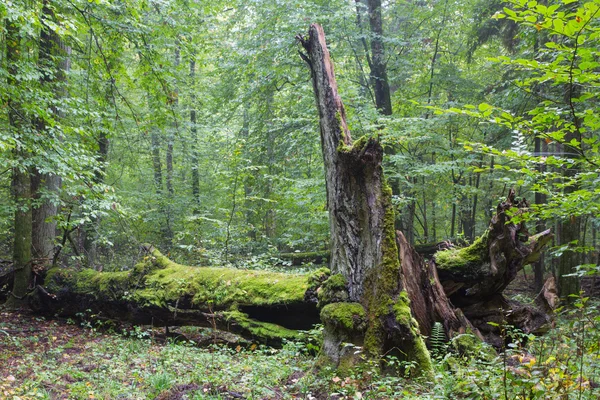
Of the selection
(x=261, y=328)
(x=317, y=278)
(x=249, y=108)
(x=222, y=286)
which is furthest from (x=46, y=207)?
(x=317, y=278)

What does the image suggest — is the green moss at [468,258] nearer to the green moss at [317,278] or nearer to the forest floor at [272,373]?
the forest floor at [272,373]

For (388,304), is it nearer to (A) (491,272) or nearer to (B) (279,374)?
(B) (279,374)

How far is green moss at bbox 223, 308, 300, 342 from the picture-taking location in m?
6.42

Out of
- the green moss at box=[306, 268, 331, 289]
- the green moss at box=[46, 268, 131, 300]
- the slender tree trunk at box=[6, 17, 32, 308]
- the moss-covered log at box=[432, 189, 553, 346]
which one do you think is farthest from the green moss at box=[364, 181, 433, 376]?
the slender tree trunk at box=[6, 17, 32, 308]

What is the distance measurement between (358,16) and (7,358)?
11858 millimetres

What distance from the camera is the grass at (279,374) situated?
9.58ft

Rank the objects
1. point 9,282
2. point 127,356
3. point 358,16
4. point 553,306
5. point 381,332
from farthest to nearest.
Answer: point 358,16, point 9,282, point 553,306, point 127,356, point 381,332

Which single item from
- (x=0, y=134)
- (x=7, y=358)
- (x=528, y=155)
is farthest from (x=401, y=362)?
(x=0, y=134)

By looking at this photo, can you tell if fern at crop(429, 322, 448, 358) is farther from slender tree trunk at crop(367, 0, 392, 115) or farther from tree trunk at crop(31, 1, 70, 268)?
tree trunk at crop(31, 1, 70, 268)

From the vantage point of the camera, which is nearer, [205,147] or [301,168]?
[301,168]

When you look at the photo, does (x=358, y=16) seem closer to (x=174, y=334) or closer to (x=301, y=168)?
(x=301, y=168)

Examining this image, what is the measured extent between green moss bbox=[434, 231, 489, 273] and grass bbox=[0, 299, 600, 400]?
1319 mm

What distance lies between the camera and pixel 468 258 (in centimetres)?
640

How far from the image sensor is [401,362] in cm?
434
